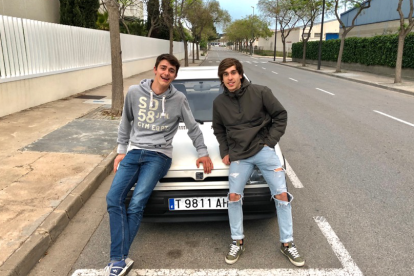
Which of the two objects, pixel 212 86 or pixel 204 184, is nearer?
pixel 204 184

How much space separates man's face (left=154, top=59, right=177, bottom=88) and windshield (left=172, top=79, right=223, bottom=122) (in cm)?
117

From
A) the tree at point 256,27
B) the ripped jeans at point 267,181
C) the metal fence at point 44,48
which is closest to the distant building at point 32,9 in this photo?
the metal fence at point 44,48

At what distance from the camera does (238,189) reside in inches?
115

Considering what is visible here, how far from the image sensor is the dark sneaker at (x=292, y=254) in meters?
2.89

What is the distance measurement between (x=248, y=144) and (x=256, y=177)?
1.12 feet

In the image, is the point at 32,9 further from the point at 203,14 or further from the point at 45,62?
the point at 203,14

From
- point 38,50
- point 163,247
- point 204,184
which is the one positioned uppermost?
point 38,50

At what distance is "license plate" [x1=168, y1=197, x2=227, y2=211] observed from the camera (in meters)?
3.05

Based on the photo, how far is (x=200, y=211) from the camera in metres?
3.09

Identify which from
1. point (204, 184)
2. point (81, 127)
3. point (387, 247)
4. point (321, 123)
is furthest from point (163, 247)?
point (321, 123)

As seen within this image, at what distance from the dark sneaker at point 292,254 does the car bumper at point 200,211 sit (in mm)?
333

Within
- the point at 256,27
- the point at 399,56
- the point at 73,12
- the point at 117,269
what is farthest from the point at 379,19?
the point at 256,27

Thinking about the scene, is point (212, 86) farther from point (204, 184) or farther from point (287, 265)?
point (287, 265)

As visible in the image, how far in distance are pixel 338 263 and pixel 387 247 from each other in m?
0.60
